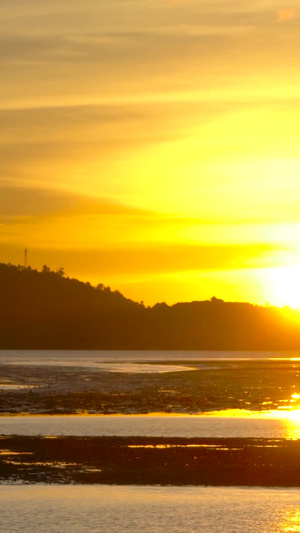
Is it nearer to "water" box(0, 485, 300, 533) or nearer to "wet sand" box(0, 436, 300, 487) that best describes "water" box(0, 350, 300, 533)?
"water" box(0, 485, 300, 533)

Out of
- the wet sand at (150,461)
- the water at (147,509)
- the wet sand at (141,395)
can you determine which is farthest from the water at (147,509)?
the wet sand at (141,395)

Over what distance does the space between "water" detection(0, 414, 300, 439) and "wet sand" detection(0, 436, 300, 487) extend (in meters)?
2.12

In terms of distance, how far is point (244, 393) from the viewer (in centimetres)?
7275

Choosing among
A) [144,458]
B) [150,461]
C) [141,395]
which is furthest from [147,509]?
[141,395]

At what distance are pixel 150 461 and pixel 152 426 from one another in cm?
1180

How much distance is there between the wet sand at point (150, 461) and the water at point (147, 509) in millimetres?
1364

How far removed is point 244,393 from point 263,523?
153ft

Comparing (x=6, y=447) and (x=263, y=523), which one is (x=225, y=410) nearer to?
(x=6, y=447)

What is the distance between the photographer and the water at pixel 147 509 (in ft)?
85.3

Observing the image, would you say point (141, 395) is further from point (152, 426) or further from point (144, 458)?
point (144, 458)

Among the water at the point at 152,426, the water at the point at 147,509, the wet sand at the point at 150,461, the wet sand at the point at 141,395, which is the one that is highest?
the wet sand at the point at 141,395

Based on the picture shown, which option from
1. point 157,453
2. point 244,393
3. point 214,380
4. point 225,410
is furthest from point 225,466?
point 214,380

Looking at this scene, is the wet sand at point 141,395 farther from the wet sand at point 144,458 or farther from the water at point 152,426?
the water at point 152,426

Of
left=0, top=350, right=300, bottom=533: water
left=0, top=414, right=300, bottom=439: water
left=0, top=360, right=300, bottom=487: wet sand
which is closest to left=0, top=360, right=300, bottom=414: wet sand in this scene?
left=0, top=360, right=300, bottom=487: wet sand
